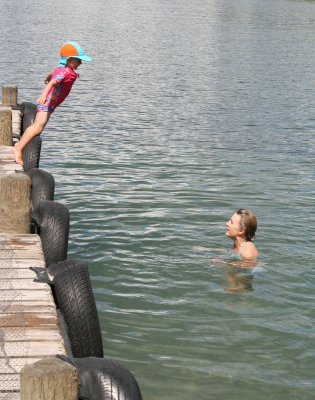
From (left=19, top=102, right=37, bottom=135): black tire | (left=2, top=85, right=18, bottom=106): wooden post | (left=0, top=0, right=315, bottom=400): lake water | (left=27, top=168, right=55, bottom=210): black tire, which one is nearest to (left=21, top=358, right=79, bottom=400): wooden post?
(left=0, top=0, right=315, bottom=400): lake water

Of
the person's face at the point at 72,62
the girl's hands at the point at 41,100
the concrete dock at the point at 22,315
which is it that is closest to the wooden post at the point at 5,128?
the girl's hands at the point at 41,100

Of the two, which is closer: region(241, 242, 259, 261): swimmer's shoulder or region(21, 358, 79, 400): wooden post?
region(21, 358, 79, 400): wooden post

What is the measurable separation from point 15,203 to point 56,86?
4240 millimetres

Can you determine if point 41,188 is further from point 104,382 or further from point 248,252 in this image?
point 104,382

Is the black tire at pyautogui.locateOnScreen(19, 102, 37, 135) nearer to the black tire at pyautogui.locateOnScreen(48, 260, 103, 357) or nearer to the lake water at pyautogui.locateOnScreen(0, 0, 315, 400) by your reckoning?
the lake water at pyautogui.locateOnScreen(0, 0, 315, 400)

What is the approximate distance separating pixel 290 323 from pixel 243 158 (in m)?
9.63

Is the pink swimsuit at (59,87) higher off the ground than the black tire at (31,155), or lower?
higher

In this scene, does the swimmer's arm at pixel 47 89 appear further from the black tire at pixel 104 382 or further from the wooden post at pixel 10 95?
the black tire at pixel 104 382

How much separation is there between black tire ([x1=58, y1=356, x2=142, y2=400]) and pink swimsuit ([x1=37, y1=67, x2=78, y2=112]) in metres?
7.59

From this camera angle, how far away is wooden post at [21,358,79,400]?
5.43 m

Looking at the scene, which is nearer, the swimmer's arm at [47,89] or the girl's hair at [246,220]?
the girl's hair at [246,220]

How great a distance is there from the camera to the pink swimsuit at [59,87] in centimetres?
1388

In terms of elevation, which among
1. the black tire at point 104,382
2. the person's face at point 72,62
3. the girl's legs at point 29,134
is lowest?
the black tire at point 104,382

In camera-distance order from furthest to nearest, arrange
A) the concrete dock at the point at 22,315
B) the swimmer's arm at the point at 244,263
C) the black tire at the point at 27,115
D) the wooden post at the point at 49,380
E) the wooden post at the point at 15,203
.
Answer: the black tire at the point at 27,115
the swimmer's arm at the point at 244,263
the wooden post at the point at 15,203
the concrete dock at the point at 22,315
the wooden post at the point at 49,380
